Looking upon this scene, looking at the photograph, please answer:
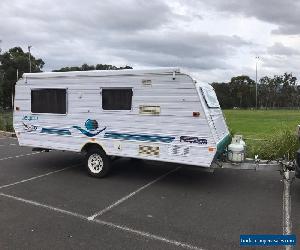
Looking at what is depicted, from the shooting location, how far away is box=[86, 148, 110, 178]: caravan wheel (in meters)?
10.1

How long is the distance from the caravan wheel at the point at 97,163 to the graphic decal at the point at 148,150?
3.49ft

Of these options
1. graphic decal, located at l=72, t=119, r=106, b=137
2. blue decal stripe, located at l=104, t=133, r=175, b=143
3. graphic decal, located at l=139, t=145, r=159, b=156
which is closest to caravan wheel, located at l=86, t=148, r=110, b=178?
graphic decal, located at l=72, t=119, r=106, b=137

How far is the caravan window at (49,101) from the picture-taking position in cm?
1059

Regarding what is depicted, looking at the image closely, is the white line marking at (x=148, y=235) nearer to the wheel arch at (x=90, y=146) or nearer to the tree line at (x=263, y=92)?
the wheel arch at (x=90, y=146)

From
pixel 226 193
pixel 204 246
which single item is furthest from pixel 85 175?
pixel 204 246

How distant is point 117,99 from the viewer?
32.1 ft

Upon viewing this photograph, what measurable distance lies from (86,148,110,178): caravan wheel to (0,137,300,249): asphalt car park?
21cm

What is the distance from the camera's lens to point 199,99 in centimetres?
870

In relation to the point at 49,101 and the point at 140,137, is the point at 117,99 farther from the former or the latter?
A: the point at 49,101

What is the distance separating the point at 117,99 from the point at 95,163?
1794 millimetres

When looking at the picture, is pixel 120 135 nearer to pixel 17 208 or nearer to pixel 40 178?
pixel 40 178

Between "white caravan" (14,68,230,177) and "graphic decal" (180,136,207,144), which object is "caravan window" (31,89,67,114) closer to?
"white caravan" (14,68,230,177)

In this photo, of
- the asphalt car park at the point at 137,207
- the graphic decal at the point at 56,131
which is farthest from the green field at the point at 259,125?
the graphic decal at the point at 56,131

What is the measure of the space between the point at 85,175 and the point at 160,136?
2589mm
